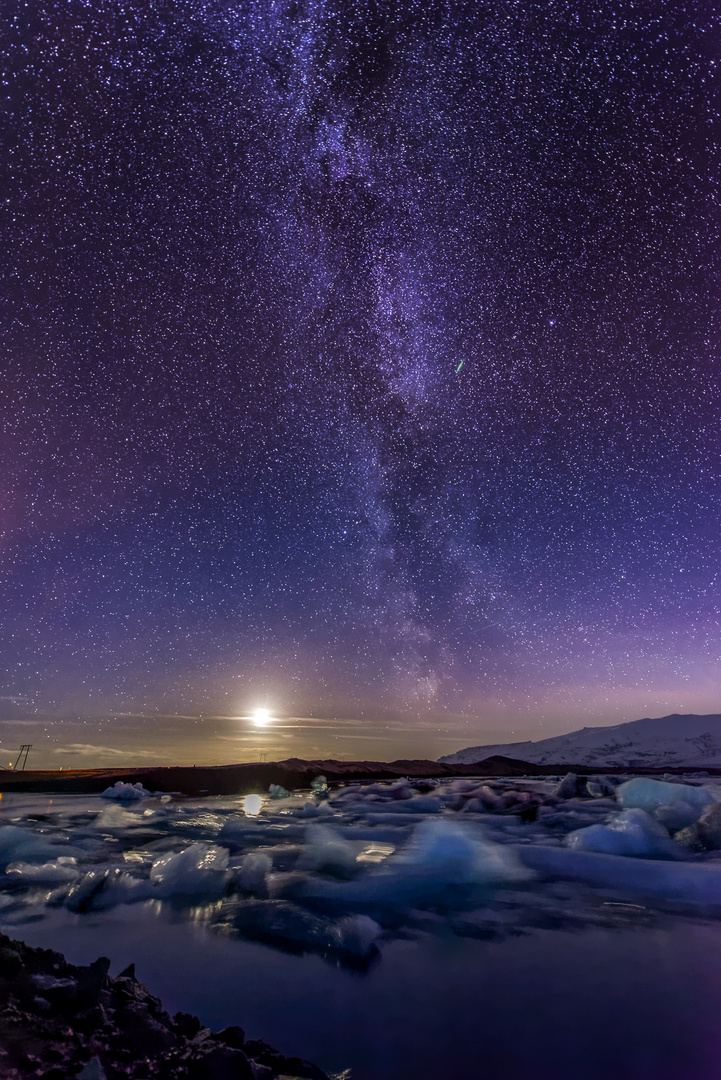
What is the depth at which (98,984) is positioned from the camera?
2.22 m

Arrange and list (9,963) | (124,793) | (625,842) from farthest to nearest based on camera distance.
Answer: (124,793)
(625,842)
(9,963)

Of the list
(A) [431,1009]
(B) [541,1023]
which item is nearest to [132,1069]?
(A) [431,1009]

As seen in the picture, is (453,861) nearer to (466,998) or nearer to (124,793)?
(466,998)

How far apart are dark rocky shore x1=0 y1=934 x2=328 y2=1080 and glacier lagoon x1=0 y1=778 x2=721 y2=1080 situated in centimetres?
43

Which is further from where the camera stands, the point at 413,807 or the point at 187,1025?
the point at 413,807

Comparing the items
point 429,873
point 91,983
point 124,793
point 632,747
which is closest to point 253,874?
point 429,873

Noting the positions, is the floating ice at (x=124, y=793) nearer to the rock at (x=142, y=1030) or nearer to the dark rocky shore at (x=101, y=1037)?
the dark rocky shore at (x=101, y=1037)

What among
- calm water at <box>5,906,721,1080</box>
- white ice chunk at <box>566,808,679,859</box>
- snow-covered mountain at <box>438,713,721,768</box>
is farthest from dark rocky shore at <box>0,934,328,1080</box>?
snow-covered mountain at <box>438,713,721,768</box>

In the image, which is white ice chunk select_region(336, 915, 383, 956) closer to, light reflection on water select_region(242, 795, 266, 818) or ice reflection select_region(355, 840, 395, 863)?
ice reflection select_region(355, 840, 395, 863)

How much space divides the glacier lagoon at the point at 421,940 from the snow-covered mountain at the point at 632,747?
93.1m

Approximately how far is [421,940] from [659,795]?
360 inches

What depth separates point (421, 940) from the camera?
3.68 m

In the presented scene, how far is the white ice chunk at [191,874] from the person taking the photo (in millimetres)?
5012

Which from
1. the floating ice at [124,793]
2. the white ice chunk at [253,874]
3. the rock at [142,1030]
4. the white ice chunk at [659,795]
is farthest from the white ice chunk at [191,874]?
the floating ice at [124,793]
